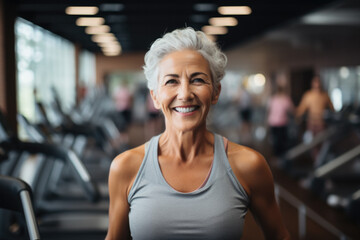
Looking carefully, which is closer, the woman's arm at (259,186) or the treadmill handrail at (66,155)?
the woman's arm at (259,186)

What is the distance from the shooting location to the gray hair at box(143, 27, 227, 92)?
1117 millimetres

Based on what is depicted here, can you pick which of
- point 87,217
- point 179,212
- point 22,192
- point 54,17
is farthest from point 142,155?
point 54,17

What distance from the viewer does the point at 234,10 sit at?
6930 mm

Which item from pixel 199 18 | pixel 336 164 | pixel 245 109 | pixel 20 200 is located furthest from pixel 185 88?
pixel 245 109

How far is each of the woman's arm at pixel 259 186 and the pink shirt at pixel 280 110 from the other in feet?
19.6

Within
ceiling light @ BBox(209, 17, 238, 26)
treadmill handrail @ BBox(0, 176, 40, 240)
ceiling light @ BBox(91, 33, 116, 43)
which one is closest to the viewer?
treadmill handrail @ BBox(0, 176, 40, 240)

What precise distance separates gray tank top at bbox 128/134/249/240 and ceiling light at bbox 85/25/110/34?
8155 mm

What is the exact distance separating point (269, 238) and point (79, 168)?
1.31m

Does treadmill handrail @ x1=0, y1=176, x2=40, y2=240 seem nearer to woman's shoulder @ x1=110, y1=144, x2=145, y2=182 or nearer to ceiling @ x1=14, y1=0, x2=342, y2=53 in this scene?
woman's shoulder @ x1=110, y1=144, x2=145, y2=182

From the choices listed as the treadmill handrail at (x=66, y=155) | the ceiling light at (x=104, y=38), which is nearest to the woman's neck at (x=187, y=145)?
the treadmill handrail at (x=66, y=155)

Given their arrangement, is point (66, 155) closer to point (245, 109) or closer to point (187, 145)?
point (187, 145)

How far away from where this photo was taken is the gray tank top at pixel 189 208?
3.46ft

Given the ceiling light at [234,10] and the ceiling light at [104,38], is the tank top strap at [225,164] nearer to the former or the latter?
the ceiling light at [234,10]

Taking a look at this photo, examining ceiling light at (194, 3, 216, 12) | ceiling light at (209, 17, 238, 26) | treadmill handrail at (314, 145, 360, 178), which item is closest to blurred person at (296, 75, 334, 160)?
treadmill handrail at (314, 145, 360, 178)
